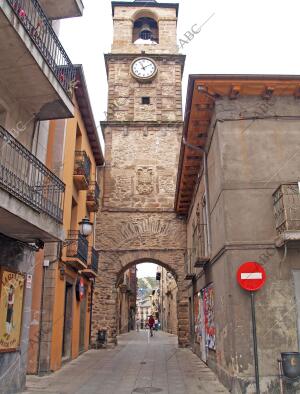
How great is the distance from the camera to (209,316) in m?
12.0

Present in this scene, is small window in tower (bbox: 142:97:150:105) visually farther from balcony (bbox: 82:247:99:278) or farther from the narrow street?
the narrow street

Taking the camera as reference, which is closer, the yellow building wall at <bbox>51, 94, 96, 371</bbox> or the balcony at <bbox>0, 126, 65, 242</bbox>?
the balcony at <bbox>0, 126, 65, 242</bbox>

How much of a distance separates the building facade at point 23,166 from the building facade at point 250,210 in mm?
3407

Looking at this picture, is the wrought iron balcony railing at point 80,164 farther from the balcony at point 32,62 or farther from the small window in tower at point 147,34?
the small window in tower at point 147,34

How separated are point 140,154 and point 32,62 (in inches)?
644

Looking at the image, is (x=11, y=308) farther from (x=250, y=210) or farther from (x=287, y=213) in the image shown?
(x=287, y=213)

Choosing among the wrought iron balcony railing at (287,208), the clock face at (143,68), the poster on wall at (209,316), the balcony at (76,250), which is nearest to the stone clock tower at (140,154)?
the clock face at (143,68)

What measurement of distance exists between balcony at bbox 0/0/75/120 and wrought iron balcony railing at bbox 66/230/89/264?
5167 millimetres

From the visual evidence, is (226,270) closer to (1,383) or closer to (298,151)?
(298,151)

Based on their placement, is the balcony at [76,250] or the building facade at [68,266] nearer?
the building facade at [68,266]

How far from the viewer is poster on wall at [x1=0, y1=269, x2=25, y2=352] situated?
773cm

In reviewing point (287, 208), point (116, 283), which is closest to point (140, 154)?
point (116, 283)

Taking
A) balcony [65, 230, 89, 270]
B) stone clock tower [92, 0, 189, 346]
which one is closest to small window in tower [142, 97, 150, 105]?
stone clock tower [92, 0, 189, 346]

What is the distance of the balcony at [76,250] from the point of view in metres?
12.9
